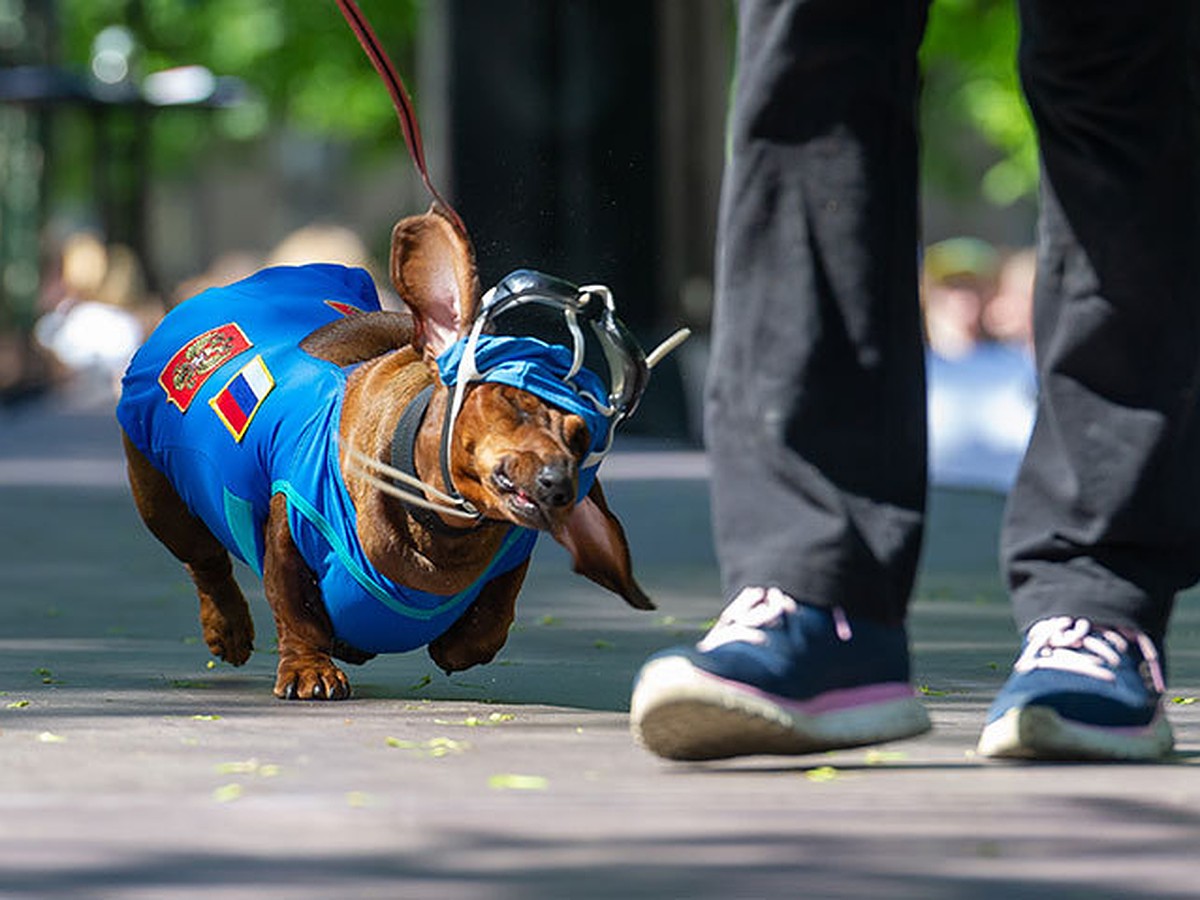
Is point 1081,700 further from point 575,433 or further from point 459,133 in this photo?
point 459,133

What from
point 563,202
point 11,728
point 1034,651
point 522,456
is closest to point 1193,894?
point 1034,651

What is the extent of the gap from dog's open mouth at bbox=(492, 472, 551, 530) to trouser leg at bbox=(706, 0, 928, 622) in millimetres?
499

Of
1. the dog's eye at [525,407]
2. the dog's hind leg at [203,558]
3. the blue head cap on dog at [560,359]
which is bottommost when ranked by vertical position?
the dog's hind leg at [203,558]

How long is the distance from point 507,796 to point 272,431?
5.00ft

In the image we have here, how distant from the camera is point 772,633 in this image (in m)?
3.68

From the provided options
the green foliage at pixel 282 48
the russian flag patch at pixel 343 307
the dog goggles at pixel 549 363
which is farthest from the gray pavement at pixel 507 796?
the green foliage at pixel 282 48

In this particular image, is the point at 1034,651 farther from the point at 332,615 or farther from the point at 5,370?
the point at 5,370

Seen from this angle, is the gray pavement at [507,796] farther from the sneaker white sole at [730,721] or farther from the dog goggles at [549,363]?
the dog goggles at [549,363]

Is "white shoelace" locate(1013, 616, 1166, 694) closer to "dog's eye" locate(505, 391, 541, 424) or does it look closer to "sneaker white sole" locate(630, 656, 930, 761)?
"sneaker white sole" locate(630, 656, 930, 761)

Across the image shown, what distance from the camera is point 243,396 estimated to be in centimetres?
498

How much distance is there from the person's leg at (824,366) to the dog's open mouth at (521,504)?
0.48 m

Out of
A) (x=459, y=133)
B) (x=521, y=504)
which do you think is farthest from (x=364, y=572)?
(x=459, y=133)

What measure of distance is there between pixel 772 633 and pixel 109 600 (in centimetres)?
354

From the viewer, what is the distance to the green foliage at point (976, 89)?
26.9 m
